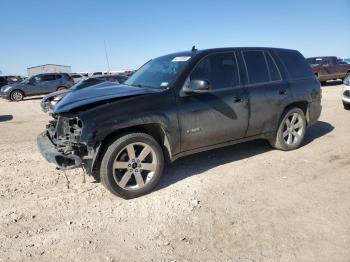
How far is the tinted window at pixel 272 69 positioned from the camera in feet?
18.8

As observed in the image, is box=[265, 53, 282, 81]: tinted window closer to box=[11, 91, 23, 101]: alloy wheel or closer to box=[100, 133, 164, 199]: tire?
box=[100, 133, 164, 199]: tire

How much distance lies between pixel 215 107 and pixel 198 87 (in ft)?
1.89

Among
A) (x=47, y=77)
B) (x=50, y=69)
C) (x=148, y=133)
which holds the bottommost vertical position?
(x=148, y=133)

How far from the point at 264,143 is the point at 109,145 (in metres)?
3.69

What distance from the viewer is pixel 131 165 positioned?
423cm

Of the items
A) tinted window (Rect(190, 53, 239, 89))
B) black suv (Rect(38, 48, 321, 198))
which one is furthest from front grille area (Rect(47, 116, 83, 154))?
tinted window (Rect(190, 53, 239, 89))

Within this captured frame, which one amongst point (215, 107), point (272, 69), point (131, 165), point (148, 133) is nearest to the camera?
point (131, 165)

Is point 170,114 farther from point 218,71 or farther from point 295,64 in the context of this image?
point 295,64

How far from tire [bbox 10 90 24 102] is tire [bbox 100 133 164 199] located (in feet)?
60.3

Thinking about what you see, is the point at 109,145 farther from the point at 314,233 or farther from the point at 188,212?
the point at 314,233

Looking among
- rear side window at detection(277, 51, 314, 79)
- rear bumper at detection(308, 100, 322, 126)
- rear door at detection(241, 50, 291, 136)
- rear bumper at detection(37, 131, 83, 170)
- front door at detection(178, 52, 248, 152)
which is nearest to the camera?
rear bumper at detection(37, 131, 83, 170)

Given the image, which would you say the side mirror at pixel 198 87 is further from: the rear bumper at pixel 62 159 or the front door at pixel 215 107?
the rear bumper at pixel 62 159

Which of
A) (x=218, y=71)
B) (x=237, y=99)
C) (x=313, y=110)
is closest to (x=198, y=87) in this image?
(x=218, y=71)

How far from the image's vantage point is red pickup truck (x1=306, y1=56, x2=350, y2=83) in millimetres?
20500
